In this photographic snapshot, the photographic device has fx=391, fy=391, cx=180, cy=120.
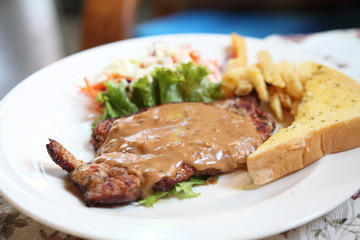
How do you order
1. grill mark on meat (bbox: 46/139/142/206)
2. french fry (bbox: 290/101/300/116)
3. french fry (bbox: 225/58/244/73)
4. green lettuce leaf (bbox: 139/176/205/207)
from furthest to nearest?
french fry (bbox: 225/58/244/73) → french fry (bbox: 290/101/300/116) → green lettuce leaf (bbox: 139/176/205/207) → grill mark on meat (bbox: 46/139/142/206)

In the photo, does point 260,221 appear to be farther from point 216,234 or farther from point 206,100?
point 206,100

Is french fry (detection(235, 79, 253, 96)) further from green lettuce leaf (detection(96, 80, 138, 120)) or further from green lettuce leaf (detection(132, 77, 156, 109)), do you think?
green lettuce leaf (detection(96, 80, 138, 120))

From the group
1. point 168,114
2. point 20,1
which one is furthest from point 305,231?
point 20,1

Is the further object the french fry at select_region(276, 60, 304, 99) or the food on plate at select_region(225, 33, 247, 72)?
the food on plate at select_region(225, 33, 247, 72)

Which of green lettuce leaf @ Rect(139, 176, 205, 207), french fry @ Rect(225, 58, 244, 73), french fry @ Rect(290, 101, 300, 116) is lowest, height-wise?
green lettuce leaf @ Rect(139, 176, 205, 207)

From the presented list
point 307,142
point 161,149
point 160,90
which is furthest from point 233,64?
point 161,149

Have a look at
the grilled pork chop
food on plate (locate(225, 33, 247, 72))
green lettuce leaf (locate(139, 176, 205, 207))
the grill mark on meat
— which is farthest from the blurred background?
green lettuce leaf (locate(139, 176, 205, 207))
